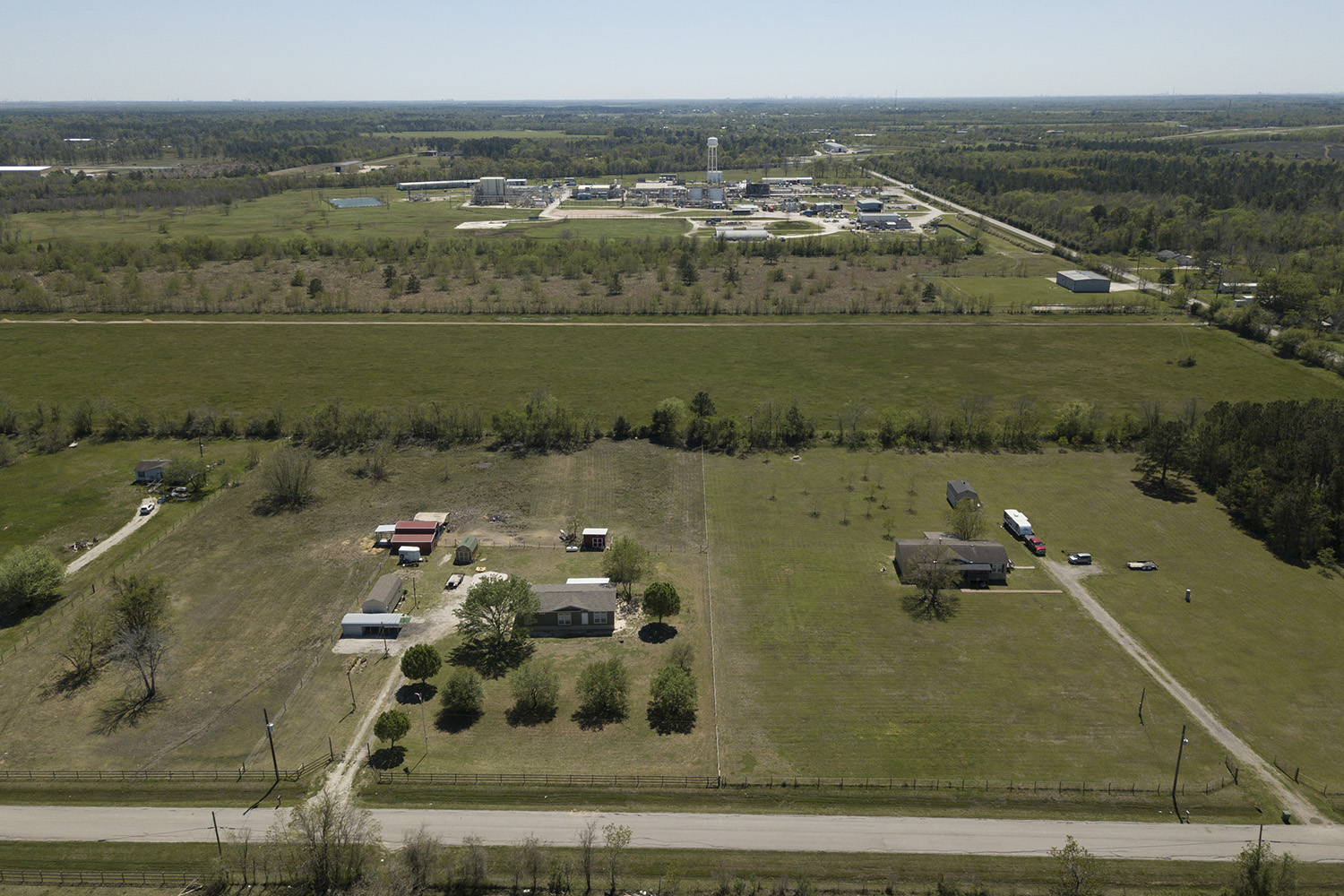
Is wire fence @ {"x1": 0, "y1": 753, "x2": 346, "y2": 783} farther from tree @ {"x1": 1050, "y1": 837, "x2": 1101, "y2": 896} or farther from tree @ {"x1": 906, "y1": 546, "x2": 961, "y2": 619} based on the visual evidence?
tree @ {"x1": 906, "y1": 546, "x2": 961, "y2": 619}

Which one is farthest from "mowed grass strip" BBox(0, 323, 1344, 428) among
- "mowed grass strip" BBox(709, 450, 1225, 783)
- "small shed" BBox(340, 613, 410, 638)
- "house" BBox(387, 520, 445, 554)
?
"small shed" BBox(340, 613, 410, 638)

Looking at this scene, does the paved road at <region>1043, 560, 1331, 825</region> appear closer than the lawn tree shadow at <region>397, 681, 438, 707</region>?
Yes

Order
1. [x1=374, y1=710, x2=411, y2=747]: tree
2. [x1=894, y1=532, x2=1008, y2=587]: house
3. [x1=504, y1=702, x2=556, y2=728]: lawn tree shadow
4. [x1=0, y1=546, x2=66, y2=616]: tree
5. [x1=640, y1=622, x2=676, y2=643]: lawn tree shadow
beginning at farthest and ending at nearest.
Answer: [x1=894, y1=532, x2=1008, y2=587]: house, [x1=0, y1=546, x2=66, y2=616]: tree, [x1=640, y1=622, x2=676, y2=643]: lawn tree shadow, [x1=504, y1=702, x2=556, y2=728]: lawn tree shadow, [x1=374, y1=710, x2=411, y2=747]: tree

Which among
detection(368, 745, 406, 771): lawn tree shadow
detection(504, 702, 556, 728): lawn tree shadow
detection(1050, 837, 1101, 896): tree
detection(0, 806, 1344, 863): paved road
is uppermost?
detection(1050, 837, 1101, 896): tree

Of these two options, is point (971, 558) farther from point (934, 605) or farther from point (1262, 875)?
point (1262, 875)

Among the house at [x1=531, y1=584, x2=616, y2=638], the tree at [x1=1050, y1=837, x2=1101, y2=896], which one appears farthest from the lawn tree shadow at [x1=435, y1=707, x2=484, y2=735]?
the tree at [x1=1050, y1=837, x2=1101, y2=896]

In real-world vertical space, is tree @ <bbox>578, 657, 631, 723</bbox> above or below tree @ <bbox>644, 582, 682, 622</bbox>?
below

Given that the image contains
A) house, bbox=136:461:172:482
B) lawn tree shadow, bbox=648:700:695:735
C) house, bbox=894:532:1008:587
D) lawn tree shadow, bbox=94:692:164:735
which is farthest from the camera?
house, bbox=136:461:172:482
